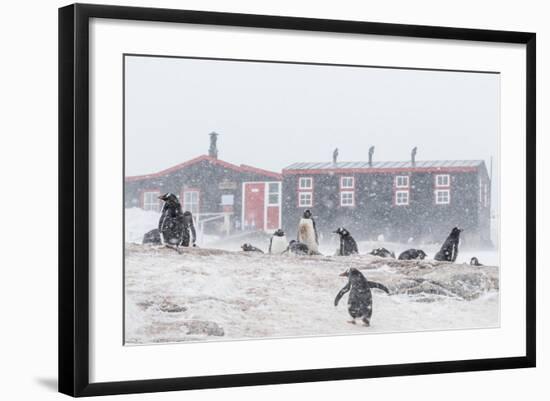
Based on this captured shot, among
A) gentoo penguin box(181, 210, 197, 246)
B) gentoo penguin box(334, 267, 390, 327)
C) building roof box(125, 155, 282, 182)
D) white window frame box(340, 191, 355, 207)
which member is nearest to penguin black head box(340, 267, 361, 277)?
gentoo penguin box(334, 267, 390, 327)

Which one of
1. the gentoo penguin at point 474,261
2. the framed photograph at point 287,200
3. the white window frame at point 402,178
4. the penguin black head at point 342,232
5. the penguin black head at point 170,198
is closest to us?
the framed photograph at point 287,200

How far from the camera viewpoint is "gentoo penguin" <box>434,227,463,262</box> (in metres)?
4.84

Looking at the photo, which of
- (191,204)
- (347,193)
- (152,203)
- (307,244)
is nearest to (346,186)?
(347,193)

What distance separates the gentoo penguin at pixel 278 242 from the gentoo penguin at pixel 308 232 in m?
0.07

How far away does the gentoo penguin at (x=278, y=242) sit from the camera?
15.0ft

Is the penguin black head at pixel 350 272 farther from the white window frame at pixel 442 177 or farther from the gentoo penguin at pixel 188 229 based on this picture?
the gentoo penguin at pixel 188 229

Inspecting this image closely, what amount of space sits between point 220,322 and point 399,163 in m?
0.98

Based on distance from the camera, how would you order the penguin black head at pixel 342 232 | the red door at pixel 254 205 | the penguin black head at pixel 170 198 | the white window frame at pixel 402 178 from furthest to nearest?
the white window frame at pixel 402 178
the penguin black head at pixel 342 232
the red door at pixel 254 205
the penguin black head at pixel 170 198

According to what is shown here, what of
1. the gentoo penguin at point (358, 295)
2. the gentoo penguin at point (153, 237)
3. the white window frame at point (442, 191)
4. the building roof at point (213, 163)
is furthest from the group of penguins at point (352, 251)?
the gentoo penguin at point (153, 237)

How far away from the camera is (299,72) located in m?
4.61

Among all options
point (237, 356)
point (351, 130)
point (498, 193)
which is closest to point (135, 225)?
point (237, 356)

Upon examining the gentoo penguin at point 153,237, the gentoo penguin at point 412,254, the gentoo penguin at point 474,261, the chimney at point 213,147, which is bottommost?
the gentoo penguin at point 474,261

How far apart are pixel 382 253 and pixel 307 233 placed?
0.34 m

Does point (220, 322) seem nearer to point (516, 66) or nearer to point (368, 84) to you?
point (368, 84)
